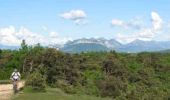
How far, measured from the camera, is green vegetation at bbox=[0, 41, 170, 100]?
3919 centimetres

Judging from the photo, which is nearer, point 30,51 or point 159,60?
point 30,51

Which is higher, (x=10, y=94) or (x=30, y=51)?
(x=30, y=51)

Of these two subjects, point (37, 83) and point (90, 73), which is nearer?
point (37, 83)

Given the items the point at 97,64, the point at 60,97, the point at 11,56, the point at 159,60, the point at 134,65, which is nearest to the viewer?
the point at 60,97

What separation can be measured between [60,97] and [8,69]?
22.3 m

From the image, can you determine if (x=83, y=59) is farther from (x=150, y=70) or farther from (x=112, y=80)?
(x=112, y=80)

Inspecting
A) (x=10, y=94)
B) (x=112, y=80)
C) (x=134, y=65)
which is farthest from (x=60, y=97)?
(x=134, y=65)

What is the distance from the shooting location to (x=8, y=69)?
5109 centimetres

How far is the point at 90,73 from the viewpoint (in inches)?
2370

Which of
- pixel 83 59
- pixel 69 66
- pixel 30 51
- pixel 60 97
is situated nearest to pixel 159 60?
pixel 83 59

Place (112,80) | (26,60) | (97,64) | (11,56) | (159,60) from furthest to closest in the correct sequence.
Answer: (159,60)
(97,64)
(11,56)
(26,60)
(112,80)

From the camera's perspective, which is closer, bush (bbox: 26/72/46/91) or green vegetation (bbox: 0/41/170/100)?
bush (bbox: 26/72/46/91)

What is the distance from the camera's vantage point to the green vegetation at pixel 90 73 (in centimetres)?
3919

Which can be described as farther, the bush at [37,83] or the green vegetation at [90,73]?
the green vegetation at [90,73]
